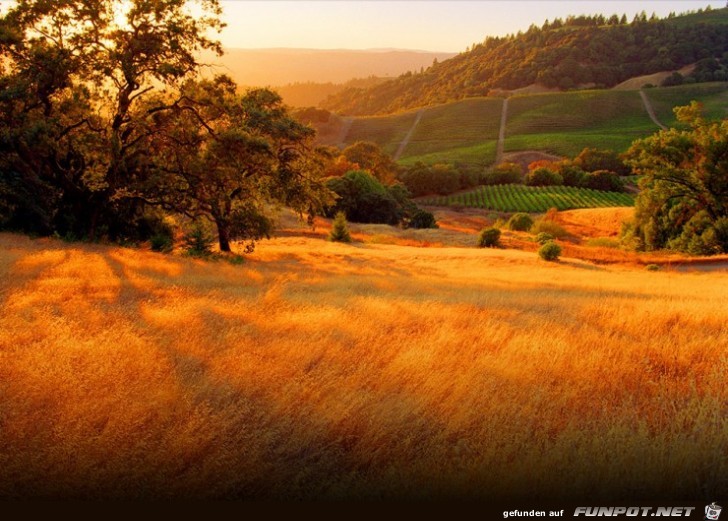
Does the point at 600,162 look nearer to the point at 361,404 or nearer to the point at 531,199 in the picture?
the point at 531,199

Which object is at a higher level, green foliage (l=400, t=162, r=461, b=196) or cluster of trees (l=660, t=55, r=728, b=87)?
cluster of trees (l=660, t=55, r=728, b=87)

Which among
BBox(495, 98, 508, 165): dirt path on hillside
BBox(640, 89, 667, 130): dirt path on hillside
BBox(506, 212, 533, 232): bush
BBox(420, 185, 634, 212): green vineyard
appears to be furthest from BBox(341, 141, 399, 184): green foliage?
BBox(640, 89, 667, 130): dirt path on hillside

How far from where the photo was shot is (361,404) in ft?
14.7

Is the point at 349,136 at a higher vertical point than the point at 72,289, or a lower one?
higher

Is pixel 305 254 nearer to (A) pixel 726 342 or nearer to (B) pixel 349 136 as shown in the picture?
(A) pixel 726 342

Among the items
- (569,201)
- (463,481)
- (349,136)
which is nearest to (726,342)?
(463,481)

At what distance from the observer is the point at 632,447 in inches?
150

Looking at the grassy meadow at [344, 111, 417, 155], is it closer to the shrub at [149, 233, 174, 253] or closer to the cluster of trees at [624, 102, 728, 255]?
the cluster of trees at [624, 102, 728, 255]

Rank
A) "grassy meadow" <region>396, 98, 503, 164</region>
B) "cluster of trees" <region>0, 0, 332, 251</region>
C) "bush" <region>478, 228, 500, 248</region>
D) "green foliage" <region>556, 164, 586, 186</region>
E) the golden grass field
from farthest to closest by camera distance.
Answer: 1. "grassy meadow" <region>396, 98, 503, 164</region>
2. "green foliage" <region>556, 164, 586, 186</region>
3. "bush" <region>478, 228, 500, 248</region>
4. "cluster of trees" <region>0, 0, 332, 251</region>
5. the golden grass field

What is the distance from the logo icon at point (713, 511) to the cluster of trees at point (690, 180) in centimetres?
3797

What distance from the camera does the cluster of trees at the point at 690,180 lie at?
115 ft

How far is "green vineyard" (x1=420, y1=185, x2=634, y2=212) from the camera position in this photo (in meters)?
80.0

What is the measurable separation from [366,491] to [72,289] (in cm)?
953

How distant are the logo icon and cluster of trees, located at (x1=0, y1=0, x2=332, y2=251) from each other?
18.6 m
